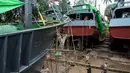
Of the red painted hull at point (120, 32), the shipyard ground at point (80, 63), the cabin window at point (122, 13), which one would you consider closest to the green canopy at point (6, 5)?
the shipyard ground at point (80, 63)

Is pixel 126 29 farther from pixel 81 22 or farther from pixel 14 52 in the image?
pixel 14 52

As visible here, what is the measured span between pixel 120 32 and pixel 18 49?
459 centimetres

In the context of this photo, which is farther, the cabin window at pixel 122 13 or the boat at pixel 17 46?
Answer: the cabin window at pixel 122 13

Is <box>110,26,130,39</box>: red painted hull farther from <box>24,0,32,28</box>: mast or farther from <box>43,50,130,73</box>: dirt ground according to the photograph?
<box>24,0,32,28</box>: mast

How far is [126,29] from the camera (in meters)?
5.91

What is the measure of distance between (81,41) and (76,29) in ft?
3.06

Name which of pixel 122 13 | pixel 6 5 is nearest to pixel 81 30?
pixel 122 13

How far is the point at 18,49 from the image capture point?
2576 millimetres

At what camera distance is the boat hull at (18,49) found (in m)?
2.32

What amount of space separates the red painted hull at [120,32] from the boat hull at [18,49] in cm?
370

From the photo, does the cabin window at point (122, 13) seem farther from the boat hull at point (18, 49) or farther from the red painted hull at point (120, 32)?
the boat hull at point (18, 49)

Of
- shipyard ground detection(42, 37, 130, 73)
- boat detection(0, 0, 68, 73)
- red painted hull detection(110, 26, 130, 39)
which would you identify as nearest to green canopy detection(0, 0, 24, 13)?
boat detection(0, 0, 68, 73)

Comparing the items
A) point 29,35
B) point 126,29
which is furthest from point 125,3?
point 29,35

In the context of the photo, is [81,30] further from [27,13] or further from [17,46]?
[17,46]
